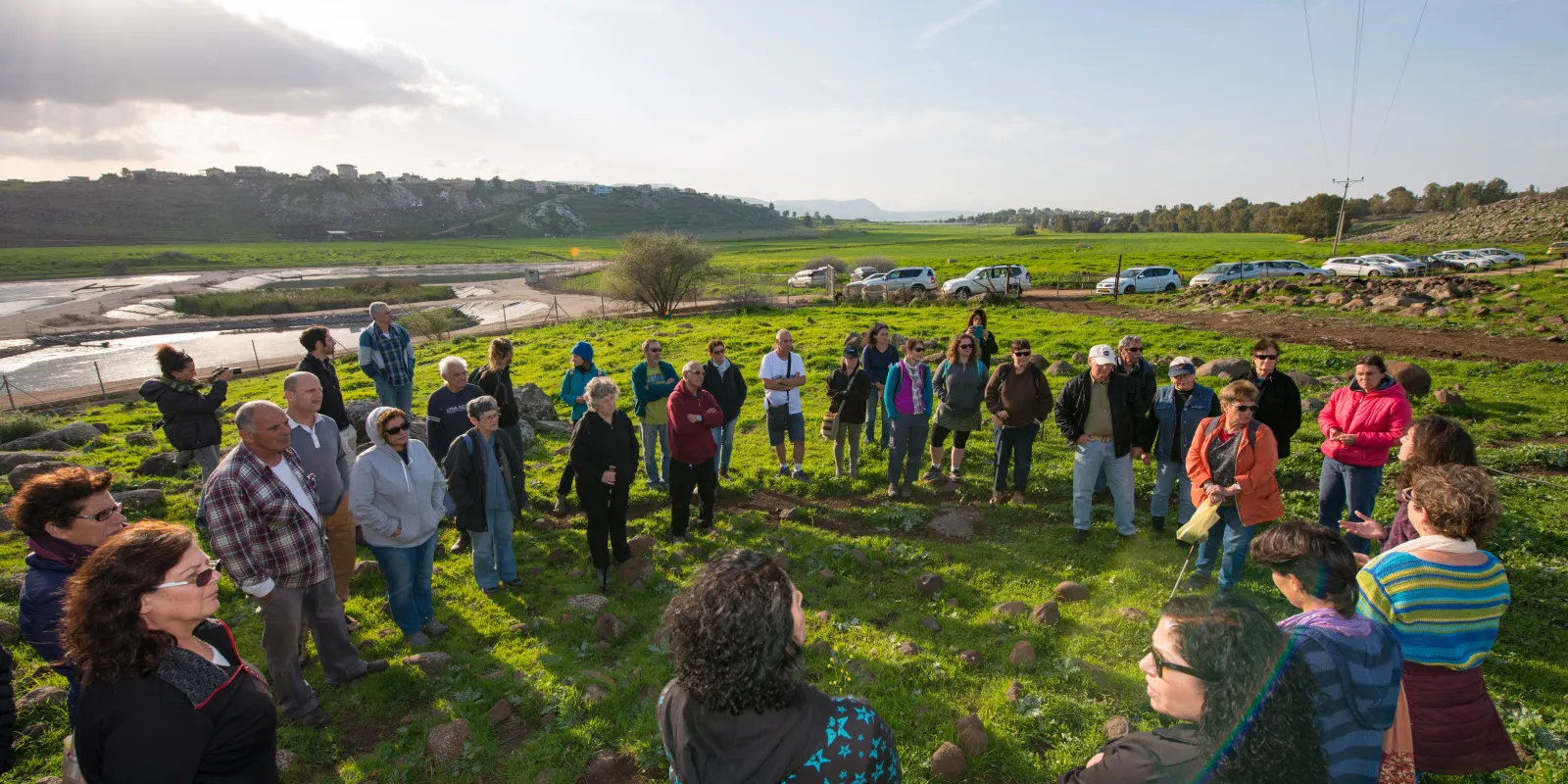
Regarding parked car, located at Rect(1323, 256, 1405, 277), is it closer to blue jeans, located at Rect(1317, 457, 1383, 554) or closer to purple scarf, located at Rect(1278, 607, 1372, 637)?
blue jeans, located at Rect(1317, 457, 1383, 554)

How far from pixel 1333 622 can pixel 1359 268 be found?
4985 centimetres

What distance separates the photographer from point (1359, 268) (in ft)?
130

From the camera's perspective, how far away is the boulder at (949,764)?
4.19 meters

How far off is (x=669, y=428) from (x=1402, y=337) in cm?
2081

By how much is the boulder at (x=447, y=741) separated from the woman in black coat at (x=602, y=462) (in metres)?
2.26

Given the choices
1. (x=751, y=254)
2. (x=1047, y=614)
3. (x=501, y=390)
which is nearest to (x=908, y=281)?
(x=501, y=390)

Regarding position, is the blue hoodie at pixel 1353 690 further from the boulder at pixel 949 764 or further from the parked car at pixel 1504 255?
the parked car at pixel 1504 255

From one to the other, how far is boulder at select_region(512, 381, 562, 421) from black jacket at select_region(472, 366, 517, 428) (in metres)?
4.21

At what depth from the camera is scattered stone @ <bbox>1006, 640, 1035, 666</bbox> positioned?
17.4 feet

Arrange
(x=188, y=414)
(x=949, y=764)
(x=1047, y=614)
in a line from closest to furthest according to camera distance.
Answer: (x=949, y=764) → (x=1047, y=614) → (x=188, y=414)

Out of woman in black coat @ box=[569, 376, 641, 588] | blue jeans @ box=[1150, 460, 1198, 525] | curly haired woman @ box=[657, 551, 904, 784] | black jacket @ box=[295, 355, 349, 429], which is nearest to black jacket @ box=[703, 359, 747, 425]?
woman in black coat @ box=[569, 376, 641, 588]

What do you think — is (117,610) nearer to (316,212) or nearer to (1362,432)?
(1362,432)

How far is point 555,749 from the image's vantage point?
4512 mm

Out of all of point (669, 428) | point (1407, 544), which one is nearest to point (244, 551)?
point (669, 428)
